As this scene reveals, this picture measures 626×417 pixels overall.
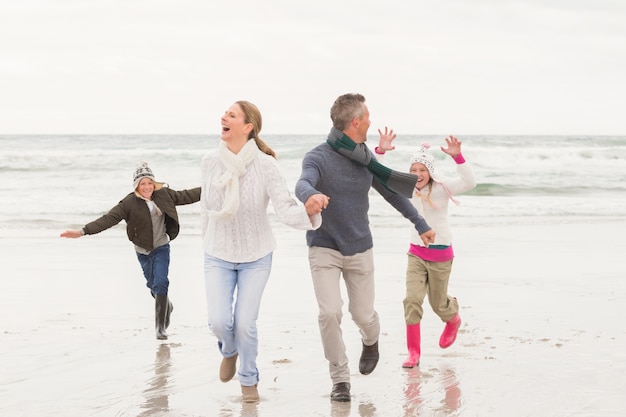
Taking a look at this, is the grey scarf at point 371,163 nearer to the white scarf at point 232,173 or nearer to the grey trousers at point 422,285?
the white scarf at point 232,173

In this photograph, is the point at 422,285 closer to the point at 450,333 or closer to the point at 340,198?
the point at 450,333

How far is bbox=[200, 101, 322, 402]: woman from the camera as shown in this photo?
5.55 m

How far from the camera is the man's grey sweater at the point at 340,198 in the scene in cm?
572

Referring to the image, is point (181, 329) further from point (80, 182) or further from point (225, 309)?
point (80, 182)

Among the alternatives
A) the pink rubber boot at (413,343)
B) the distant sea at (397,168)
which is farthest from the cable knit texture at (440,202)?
the distant sea at (397,168)

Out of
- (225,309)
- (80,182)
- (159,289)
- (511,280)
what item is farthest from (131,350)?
(80,182)

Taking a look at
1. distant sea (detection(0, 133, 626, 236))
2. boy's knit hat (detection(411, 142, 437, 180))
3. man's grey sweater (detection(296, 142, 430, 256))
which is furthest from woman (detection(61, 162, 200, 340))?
distant sea (detection(0, 133, 626, 236))

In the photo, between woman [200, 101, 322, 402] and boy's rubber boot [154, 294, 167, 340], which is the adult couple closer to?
woman [200, 101, 322, 402]

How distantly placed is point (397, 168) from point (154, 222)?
29548 millimetres

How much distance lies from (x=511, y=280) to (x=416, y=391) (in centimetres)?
530

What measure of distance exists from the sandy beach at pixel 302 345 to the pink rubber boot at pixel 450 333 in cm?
8
